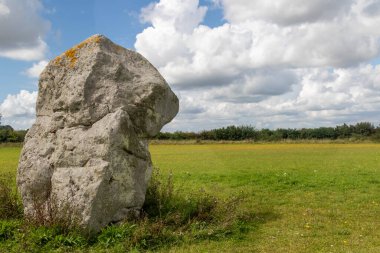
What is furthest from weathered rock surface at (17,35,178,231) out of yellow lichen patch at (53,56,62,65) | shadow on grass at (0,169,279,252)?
shadow on grass at (0,169,279,252)

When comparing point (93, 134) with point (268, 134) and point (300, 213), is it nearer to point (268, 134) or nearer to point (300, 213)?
point (300, 213)

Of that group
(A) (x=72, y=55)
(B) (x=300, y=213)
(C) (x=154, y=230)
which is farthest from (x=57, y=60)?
(B) (x=300, y=213)

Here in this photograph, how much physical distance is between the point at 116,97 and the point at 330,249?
5.86 m

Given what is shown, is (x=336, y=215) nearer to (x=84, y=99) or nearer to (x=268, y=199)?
(x=268, y=199)

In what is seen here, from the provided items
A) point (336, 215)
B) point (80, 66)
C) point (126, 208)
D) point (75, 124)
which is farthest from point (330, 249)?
point (80, 66)

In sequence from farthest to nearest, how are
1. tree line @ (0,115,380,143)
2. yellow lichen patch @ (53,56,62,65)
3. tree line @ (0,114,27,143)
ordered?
tree line @ (0,115,380,143) < tree line @ (0,114,27,143) < yellow lichen patch @ (53,56,62,65)

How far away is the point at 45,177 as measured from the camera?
420 inches

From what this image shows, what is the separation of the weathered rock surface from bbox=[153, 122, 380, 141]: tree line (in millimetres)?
75449

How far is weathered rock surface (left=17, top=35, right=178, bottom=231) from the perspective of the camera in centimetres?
976

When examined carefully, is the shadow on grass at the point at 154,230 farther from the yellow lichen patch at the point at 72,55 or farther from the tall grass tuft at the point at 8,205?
the yellow lichen patch at the point at 72,55

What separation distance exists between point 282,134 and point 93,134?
95.0m

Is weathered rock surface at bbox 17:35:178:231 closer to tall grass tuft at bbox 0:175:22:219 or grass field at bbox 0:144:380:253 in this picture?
tall grass tuft at bbox 0:175:22:219

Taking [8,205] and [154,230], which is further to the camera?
[8,205]

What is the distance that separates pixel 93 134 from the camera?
10.1 metres
